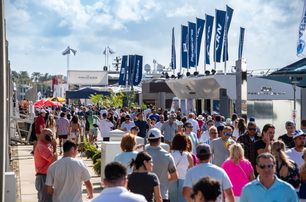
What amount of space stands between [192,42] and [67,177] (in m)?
35.3

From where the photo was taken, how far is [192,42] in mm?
44656

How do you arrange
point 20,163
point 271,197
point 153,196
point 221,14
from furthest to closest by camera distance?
point 221,14, point 20,163, point 153,196, point 271,197

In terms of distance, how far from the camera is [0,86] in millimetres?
9188

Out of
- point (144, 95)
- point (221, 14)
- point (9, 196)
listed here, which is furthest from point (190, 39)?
point (9, 196)

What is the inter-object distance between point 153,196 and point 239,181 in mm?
1679

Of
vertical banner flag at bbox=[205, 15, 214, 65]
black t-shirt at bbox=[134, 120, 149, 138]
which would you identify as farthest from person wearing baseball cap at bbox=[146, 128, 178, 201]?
vertical banner flag at bbox=[205, 15, 214, 65]

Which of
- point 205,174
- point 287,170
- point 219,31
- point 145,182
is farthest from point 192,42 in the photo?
point 145,182

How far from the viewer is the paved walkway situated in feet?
54.3

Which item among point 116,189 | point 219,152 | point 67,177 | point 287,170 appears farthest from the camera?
point 219,152

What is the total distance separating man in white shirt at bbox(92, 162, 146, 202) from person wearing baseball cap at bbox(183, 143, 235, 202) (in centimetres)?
218

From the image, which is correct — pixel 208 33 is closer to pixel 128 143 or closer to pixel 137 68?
pixel 137 68

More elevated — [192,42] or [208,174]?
[192,42]

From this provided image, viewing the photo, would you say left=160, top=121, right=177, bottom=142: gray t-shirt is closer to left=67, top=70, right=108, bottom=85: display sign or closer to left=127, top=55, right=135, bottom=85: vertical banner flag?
left=127, top=55, right=135, bottom=85: vertical banner flag

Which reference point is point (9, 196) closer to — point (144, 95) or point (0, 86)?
point (0, 86)
